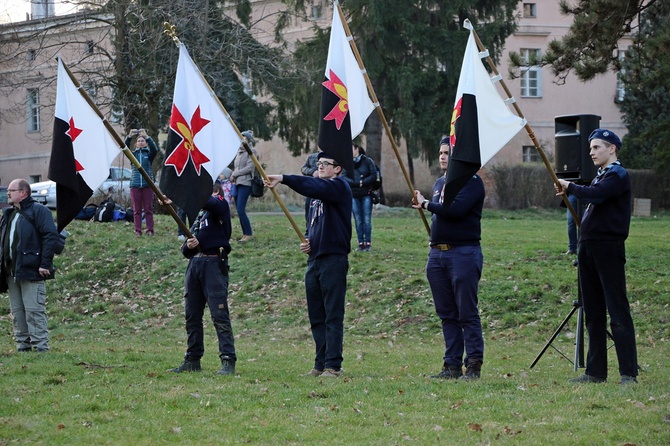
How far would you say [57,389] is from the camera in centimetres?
982

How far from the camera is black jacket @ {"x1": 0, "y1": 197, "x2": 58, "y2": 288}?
506 inches

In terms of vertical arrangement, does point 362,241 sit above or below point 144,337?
above

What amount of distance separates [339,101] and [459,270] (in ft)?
7.25

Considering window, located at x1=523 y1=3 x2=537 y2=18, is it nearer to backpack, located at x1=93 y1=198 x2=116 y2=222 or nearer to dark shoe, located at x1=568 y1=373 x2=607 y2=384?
backpack, located at x1=93 y1=198 x2=116 y2=222

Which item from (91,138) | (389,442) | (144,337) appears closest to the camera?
(389,442)

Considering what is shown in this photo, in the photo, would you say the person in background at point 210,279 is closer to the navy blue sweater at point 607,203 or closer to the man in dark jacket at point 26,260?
the man in dark jacket at point 26,260

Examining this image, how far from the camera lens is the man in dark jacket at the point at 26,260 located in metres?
12.9

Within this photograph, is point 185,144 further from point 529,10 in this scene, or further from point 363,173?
point 529,10

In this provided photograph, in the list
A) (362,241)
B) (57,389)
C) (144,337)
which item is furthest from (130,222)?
(57,389)

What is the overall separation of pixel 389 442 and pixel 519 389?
8.00 feet

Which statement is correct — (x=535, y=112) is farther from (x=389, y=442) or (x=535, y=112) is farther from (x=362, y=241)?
(x=389, y=442)

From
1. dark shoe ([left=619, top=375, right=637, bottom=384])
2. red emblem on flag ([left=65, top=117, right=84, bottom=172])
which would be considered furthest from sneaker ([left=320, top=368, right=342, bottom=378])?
red emblem on flag ([left=65, top=117, right=84, bottom=172])

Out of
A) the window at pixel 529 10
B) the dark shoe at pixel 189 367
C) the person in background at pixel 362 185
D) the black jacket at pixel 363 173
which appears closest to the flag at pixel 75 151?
the dark shoe at pixel 189 367

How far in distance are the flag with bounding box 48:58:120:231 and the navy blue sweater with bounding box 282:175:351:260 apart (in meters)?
2.38
